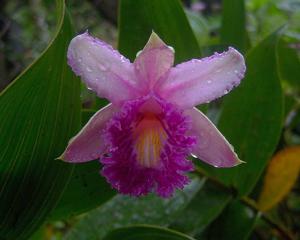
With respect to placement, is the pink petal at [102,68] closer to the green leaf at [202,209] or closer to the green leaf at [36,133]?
the green leaf at [36,133]

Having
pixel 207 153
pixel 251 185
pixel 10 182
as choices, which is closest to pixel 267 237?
pixel 251 185

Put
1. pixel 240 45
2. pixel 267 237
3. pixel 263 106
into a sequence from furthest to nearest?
pixel 267 237 → pixel 240 45 → pixel 263 106

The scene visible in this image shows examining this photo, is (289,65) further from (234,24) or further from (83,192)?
(83,192)

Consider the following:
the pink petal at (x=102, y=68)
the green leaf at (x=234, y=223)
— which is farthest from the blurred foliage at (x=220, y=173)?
the pink petal at (x=102, y=68)

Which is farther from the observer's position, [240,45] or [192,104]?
[240,45]

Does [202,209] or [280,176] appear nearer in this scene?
[202,209]

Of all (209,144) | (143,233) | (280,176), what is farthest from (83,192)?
(280,176)

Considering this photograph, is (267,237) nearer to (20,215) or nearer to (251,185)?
(251,185)
